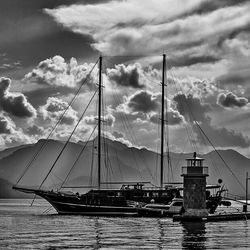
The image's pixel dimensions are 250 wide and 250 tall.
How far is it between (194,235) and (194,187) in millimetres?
14194

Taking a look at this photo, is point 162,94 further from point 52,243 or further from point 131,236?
point 52,243

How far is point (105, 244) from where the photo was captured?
159 ft

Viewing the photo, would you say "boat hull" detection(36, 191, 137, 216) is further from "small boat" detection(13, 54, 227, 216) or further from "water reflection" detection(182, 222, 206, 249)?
"water reflection" detection(182, 222, 206, 249)

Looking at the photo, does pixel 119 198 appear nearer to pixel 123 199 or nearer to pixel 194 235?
pixel 123 199

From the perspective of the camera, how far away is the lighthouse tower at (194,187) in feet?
234

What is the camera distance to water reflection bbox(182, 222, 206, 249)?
159ft

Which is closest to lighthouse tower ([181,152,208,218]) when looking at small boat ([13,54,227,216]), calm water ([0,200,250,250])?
calm water ([0,200,250,250])

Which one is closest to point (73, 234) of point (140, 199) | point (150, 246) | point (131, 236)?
point (131, 236)

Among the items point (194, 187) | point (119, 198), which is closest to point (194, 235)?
point (194, 187)

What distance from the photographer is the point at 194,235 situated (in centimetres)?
5750

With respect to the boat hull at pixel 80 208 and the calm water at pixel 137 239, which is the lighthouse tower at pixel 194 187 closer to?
the calm water at pixel 137 239

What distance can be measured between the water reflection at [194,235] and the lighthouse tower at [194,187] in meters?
1.66

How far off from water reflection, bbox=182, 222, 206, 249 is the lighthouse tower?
1.66m

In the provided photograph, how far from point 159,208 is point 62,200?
22368 mm
